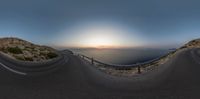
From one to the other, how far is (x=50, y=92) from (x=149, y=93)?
3520mm

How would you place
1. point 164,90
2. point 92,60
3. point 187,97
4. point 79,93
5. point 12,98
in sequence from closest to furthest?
point 12,98
point 187,97
point 79,93
point 164,90
point 92,60

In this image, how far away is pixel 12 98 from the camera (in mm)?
9773

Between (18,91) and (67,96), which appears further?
(18,91)

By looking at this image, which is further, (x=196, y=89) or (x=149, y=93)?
(x=196, y=89)

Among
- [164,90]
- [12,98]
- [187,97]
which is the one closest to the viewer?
[12,98]

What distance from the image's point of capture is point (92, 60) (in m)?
A: 36.8

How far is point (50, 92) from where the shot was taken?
37.1 feet

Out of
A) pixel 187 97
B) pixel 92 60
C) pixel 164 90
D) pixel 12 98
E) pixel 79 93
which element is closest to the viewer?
pixel 12 98

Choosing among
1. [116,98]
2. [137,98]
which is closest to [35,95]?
[116,98]

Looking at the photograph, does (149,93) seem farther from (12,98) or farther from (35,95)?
(12,98)

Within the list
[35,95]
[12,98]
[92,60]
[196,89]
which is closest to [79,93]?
[35,95]

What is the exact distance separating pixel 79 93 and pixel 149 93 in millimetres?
2513

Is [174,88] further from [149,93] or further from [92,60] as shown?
[92,60]

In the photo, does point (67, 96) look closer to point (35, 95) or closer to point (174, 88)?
point (35, 95)
